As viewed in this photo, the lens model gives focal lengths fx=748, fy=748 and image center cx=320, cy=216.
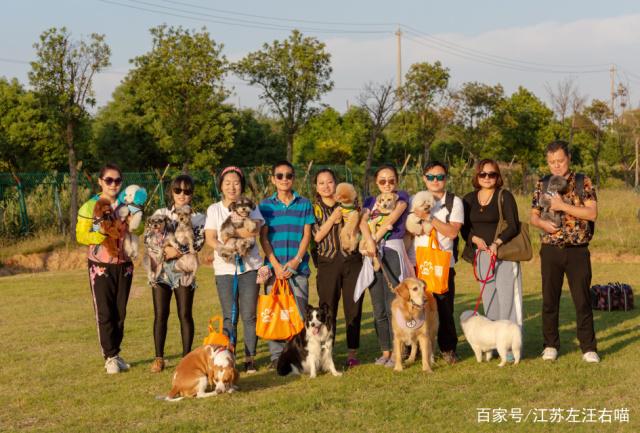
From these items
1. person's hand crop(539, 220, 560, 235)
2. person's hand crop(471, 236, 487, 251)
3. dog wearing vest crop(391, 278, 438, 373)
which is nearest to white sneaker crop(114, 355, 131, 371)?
dog wearing vest crop(391, 278, 438, 373)

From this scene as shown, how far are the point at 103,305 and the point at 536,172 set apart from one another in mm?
30442

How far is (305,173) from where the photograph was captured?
82.5 feet

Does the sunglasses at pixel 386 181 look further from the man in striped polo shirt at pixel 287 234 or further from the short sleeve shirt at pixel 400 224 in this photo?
the man in striped polo shirt at pixel 287 234

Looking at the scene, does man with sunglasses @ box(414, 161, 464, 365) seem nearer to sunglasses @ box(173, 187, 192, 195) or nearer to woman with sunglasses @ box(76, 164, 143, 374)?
sunglasses @ box(173, 187, 192, 195)

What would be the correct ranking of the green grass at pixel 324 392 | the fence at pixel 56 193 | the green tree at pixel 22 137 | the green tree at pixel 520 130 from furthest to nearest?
the green tree at pixel 520 130 < the green tree at pixel 22 137 < the fence at pixel 56 193 < the green grass at pixel 324 392

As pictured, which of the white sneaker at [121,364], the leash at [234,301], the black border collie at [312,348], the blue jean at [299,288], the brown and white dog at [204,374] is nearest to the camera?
the brown and white dog at [204,374]

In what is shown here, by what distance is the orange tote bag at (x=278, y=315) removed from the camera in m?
7.20

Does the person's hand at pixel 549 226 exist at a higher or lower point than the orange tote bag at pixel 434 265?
higher

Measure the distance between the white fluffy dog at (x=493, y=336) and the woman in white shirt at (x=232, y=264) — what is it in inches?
85.2

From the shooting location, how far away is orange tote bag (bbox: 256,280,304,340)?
7.20 m

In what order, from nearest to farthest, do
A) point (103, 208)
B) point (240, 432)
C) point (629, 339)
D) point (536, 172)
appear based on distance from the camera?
point (240, 432) < point (103, 208) < point (629, 339) < point (536, 172)

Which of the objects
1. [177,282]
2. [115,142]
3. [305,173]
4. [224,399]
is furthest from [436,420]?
[115,142]

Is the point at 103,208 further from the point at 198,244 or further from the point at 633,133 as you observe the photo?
the point at 633,133

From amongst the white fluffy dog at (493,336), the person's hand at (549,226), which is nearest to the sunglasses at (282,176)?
the white fluffy dog at (493,336)
